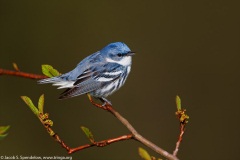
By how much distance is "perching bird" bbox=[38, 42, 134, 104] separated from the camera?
15.9 ft

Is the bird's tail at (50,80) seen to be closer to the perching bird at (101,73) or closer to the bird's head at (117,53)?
the perching bird at (101,73)

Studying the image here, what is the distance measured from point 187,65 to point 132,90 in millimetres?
1352

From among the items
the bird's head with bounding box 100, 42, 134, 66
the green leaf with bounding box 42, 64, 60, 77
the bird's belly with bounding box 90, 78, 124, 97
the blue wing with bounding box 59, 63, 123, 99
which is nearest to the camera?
the green leaf with bounding box 42, 64, 60, 77

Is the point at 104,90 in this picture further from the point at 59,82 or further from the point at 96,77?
the point at 59,82

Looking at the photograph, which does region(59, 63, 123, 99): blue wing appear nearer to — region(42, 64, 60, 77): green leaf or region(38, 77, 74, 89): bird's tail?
region(38, 77, 74, 89): bird's tail

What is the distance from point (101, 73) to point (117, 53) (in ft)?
1.02

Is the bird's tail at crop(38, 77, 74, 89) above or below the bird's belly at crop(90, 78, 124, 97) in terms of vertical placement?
above

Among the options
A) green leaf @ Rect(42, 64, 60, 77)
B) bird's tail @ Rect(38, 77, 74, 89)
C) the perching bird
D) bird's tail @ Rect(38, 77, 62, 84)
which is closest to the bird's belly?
the perching bird

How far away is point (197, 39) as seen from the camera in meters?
10.0

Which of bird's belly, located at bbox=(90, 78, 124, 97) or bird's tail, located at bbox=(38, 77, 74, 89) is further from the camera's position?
bird's belly, located at bbox=(90, 78, 124, 97)

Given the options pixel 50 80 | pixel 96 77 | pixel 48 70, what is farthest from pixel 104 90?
pixel 48 70

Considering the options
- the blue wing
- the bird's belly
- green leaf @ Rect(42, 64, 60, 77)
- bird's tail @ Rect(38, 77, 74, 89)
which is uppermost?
green leaf @ Rect(42, 64, 60, 77)

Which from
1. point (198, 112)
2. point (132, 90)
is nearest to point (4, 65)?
point (132, 90)

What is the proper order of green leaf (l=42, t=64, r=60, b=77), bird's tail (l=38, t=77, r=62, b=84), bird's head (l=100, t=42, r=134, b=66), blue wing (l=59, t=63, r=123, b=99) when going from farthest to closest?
bird's head (l=100, t=42, r=134, b=66)
blue wing (l=59, t=63, r=123, b=99)
bird's tail (l=38, t=77, r=62, b=84)
green leaf (l=42, t=64, r=60, b=77)
